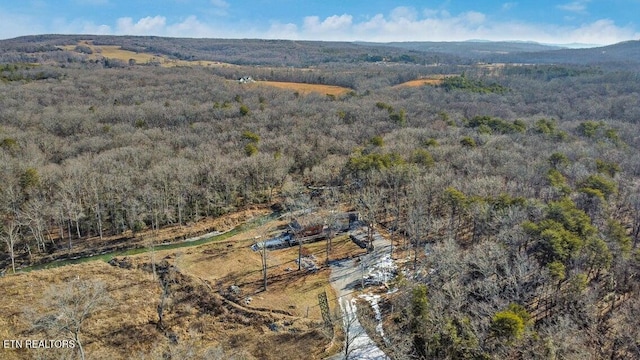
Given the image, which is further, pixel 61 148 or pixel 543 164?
pixel 61 148

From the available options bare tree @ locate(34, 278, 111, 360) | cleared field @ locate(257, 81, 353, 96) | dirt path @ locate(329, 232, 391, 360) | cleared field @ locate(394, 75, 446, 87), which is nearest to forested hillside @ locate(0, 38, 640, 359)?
dirt path @ locate(329, 232, 391, 360)

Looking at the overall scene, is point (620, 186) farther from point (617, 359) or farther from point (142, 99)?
point (142, 99)

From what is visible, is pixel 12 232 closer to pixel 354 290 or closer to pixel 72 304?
Result: pixel 72 304

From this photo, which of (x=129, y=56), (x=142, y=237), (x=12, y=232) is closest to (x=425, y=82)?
(x=142, y=237)

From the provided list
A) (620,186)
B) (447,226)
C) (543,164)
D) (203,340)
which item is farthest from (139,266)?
(620,186)

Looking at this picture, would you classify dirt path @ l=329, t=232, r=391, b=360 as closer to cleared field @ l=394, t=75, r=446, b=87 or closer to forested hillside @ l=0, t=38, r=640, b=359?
forested hillside @ l=0, t=38, r=640, b=359
